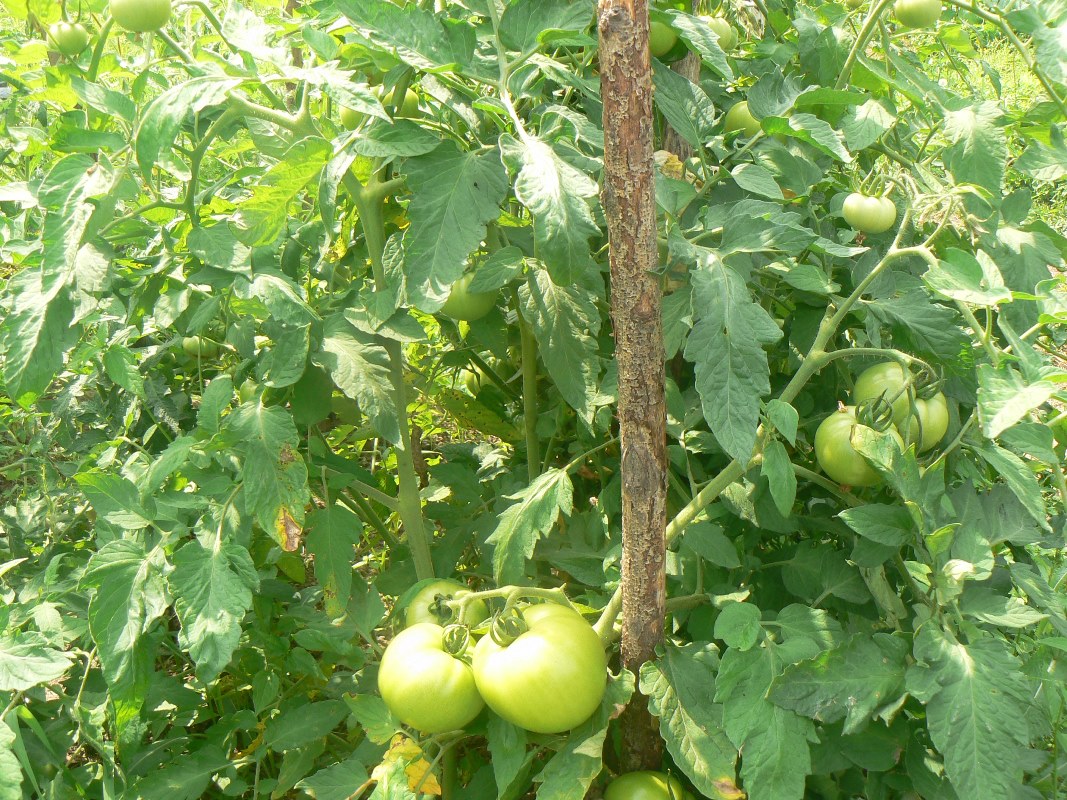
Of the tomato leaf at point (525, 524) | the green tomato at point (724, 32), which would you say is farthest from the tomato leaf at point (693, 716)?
the green tomato at point (724, 32)

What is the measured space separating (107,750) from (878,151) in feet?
5.00

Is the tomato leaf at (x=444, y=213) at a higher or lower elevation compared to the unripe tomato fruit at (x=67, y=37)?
lower

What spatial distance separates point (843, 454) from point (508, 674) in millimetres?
509

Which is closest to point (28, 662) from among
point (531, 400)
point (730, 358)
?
point (531, 400)

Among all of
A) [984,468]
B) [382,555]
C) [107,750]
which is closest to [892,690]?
[984,468]

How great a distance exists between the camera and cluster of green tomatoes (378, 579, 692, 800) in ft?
3.39

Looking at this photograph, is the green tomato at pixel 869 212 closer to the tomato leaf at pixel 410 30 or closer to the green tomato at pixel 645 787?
the tomato leaf at pixel 410 30

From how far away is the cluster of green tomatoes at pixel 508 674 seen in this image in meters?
1.03

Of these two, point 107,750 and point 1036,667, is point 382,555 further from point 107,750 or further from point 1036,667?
point 1036,667

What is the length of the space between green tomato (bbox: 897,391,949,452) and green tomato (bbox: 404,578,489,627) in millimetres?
635

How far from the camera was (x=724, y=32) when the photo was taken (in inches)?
58.1

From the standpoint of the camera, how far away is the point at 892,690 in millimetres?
1003

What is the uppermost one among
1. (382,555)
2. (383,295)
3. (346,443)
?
(383,295)

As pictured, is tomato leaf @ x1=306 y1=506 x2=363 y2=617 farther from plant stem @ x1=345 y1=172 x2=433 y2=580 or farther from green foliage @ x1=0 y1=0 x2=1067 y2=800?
plant stem @ x1=345 y1=172 x2=433 y2=580
